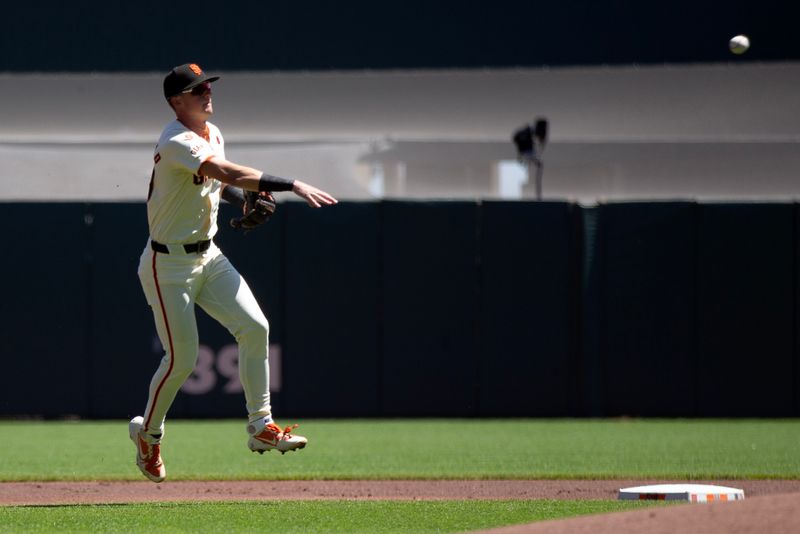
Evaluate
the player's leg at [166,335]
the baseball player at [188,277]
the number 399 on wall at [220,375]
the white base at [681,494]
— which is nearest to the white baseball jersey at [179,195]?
the baseball player at [188,277]

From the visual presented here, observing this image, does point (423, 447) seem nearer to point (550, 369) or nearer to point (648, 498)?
point (550, 369)

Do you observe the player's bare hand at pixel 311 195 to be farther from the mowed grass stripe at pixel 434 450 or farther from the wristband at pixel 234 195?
the mowed grass stripe at pixel 434 450

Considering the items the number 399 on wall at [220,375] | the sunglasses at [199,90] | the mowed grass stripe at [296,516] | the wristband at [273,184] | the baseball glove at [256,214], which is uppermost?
the sunglasses at [199,90]

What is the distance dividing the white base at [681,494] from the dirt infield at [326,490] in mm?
250

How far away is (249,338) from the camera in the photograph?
657 centimetres

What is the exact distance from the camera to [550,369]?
41.6ft

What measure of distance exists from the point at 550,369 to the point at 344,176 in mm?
7023

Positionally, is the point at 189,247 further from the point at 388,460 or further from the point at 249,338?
the point at 388,460

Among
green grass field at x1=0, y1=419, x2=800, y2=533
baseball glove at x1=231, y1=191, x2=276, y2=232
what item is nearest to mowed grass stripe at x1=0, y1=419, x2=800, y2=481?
green grass field at x1=0, y1=419, x2=800, y2=533

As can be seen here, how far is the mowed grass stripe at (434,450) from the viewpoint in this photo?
27.1 ft

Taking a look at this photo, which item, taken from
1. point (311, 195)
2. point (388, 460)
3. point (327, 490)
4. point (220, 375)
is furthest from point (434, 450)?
point (311, 195)

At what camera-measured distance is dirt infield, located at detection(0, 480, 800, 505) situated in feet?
22.4

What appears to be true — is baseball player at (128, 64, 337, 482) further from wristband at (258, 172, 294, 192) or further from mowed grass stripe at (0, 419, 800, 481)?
mowed grass stripe at (0, 419, 800, 481)

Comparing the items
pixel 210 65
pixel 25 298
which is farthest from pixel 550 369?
pixel 210 65
